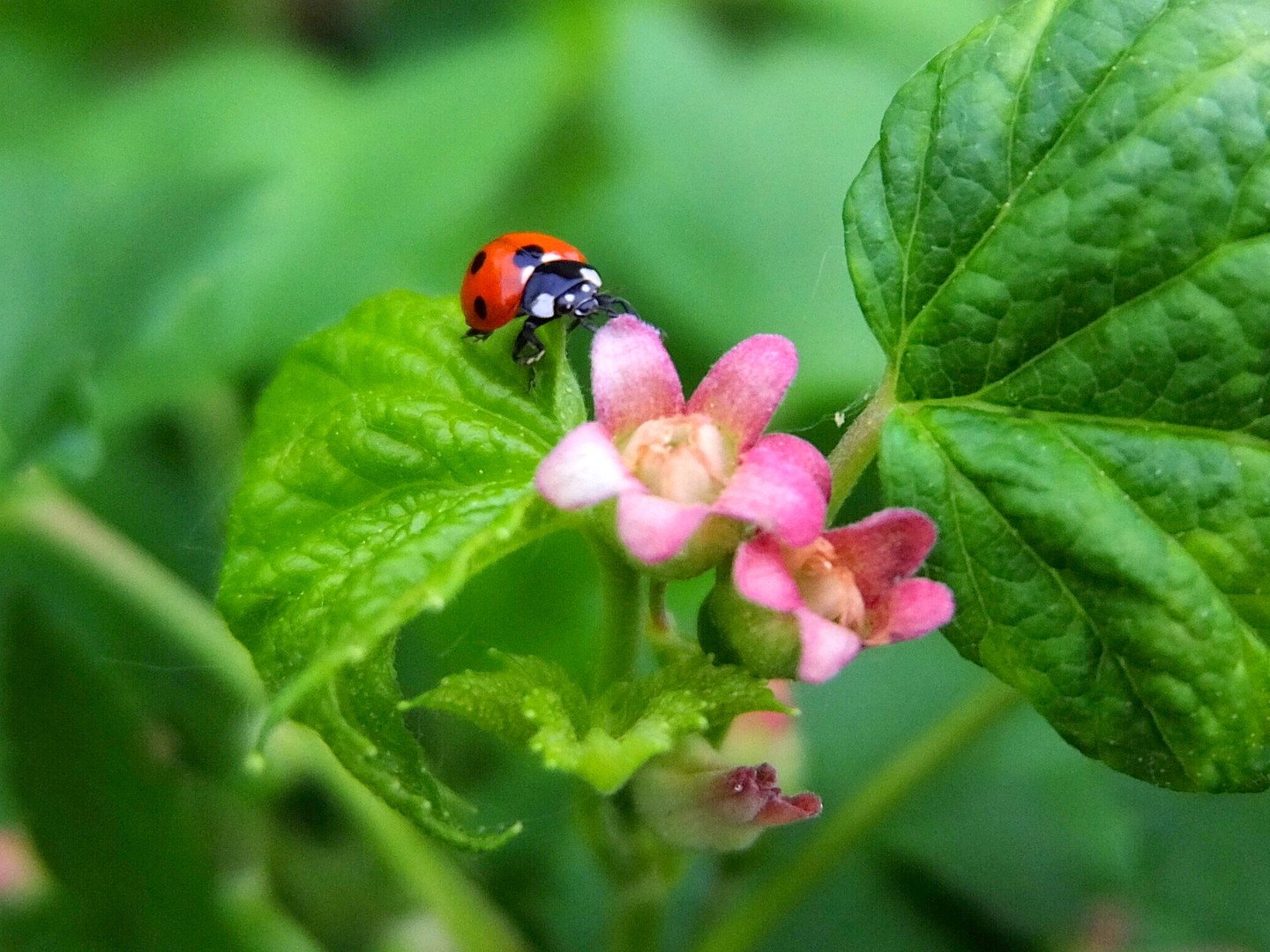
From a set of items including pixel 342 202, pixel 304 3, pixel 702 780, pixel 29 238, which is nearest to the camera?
pixel 702 780

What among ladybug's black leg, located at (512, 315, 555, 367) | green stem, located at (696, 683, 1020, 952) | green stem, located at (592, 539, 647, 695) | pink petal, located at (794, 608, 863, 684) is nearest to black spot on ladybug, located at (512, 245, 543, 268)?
ladybug's black leg, located at (512, 315, 555, 367)

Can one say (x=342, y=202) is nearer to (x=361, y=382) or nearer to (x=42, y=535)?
(x=42, y=535)

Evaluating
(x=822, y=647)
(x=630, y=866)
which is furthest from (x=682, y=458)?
(x=630, y=866)

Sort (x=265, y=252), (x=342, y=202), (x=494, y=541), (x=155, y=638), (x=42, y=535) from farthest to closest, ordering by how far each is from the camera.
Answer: (x=342, y=202) < (x=265, y=252) < (x=155, y=638) < (x=42, y=535) < (x=494, y=541)

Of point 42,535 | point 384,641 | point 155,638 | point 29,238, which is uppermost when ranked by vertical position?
point 384,641

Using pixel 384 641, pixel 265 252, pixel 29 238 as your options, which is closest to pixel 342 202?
pixel 265 252
